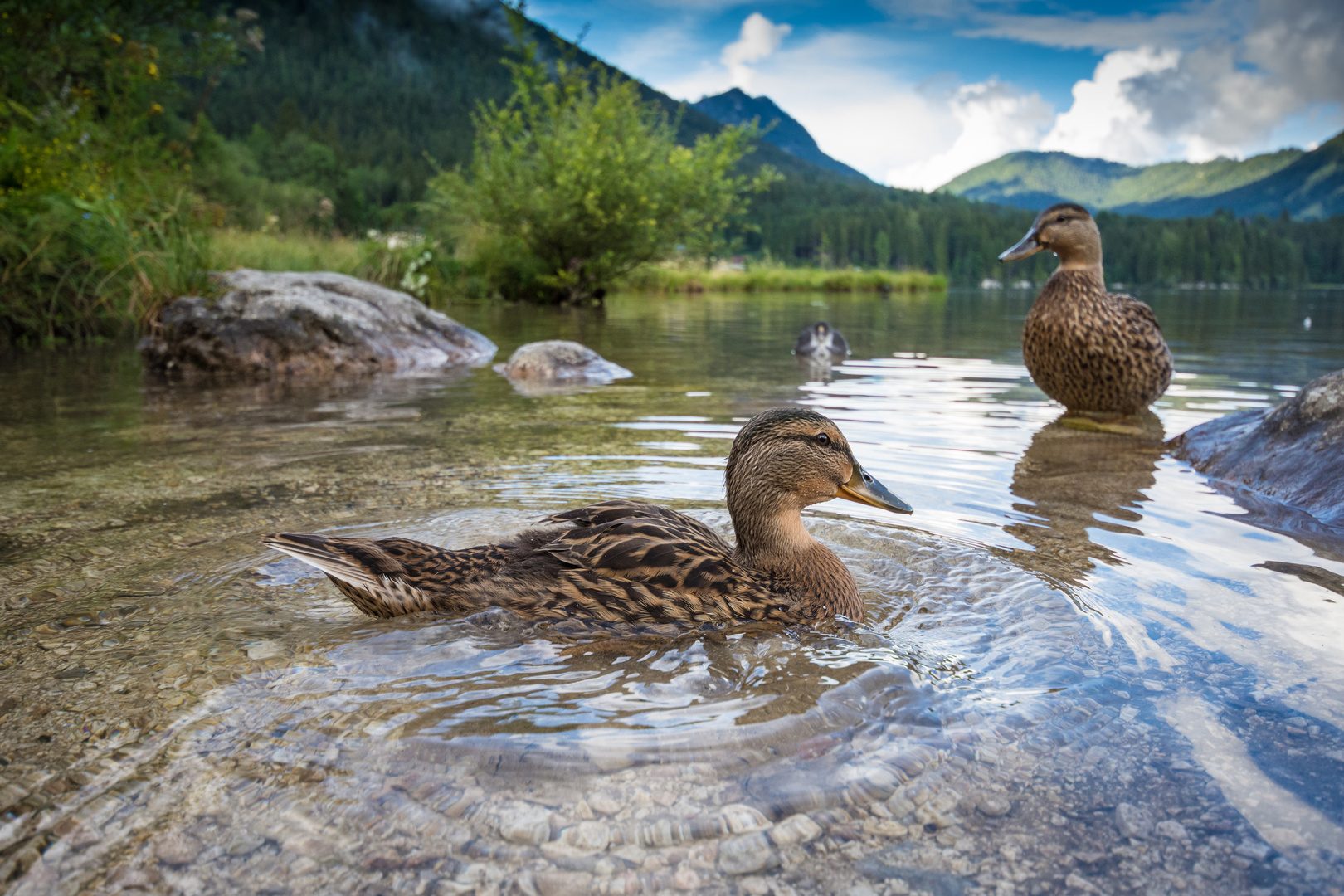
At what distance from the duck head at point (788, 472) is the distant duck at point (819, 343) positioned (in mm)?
10220

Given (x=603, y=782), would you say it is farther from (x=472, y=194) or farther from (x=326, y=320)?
(x=472, y=194)

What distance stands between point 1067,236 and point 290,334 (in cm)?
938

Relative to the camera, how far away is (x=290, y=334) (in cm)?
1145

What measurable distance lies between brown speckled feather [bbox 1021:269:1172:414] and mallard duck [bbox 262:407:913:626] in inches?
179

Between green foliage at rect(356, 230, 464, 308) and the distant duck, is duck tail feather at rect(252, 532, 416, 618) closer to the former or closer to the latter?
the distant duck

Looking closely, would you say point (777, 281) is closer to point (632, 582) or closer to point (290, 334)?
point (290, 334)

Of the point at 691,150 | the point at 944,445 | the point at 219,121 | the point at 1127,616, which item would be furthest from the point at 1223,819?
the point at 219,121

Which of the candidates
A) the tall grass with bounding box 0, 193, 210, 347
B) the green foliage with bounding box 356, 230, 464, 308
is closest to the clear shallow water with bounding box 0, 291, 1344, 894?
the tall grass with bounding box 0, 193, 210, 347

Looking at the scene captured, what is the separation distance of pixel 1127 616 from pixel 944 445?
3.50 meters

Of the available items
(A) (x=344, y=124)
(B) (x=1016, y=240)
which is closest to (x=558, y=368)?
(B) (x=1016, y=240)

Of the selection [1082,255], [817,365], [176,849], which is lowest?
[176,849]

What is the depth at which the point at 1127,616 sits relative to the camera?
133 inches

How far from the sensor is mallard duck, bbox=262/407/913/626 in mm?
3291

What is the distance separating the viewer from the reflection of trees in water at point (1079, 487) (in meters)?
4.25
